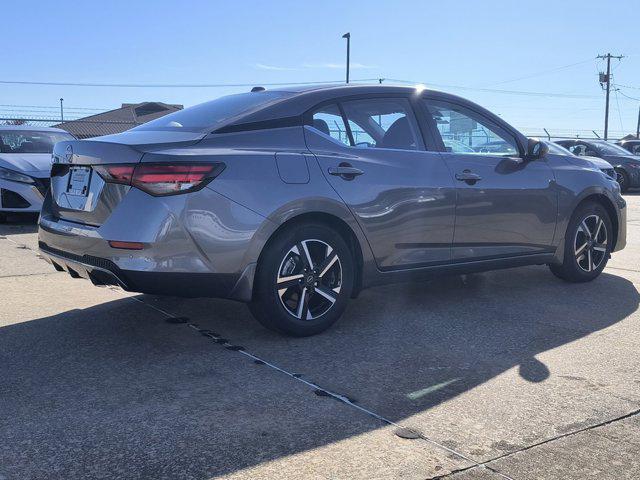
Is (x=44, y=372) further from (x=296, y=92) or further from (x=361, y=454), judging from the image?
(x=296, y=92)

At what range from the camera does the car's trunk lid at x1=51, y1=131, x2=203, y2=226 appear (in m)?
3.67

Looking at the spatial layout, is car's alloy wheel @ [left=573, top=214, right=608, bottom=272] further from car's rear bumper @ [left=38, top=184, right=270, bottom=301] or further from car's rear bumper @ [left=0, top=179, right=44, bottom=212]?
car's rear bumper @ [left=0, top=179, right=44, bottom=212]

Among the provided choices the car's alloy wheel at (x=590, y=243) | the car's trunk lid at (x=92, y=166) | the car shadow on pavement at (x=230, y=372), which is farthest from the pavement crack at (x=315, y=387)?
the car's alloy wheel at (x=590, y=243)

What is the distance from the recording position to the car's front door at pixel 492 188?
482 cm

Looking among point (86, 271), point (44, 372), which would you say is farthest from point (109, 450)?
point (86, 271)

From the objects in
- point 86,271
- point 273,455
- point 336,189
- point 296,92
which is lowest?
point 273,455

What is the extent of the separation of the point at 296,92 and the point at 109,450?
8.64 ft

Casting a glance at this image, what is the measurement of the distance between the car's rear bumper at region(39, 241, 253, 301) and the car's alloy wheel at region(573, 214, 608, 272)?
331cm

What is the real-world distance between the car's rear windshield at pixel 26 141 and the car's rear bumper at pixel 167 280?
6.58m

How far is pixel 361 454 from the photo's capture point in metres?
2.59

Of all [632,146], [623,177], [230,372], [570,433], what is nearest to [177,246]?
[230,372]

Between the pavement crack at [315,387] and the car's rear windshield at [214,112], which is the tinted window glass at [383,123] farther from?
the pavement crack at [315,387]

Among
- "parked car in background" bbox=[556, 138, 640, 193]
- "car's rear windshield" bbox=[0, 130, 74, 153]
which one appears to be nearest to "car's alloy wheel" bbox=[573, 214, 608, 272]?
"car's rear windshield" bbox=[0, 130, 74, 153]

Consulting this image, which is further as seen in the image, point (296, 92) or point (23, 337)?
point (296, 92)
